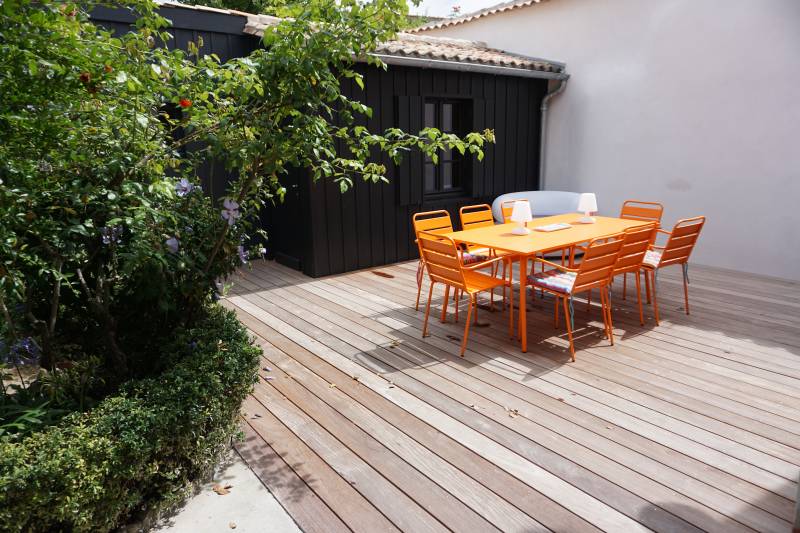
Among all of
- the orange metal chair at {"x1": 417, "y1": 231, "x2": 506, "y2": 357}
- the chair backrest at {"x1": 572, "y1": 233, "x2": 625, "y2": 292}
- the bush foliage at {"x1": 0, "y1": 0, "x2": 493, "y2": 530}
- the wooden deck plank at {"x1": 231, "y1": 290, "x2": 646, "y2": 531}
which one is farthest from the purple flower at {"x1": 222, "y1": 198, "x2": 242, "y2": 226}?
the chair backrest at {"x1": 572, "y1": 233, "x2": 625, "y2": 292}

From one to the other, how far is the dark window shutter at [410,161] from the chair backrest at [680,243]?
3131mm

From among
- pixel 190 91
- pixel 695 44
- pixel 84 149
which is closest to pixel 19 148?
pixel 84 149

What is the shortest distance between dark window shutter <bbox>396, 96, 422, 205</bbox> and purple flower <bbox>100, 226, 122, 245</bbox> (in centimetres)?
438

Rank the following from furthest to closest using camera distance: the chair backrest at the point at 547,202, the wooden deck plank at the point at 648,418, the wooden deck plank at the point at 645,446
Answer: the chair backrest at the point at 547,202 < the wooden deck plank at the point at 648,418 < the wooden deck plank at the point at 645,446

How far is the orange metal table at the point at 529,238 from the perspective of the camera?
147 inches

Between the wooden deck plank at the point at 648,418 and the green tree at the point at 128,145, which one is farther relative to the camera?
the wooden deck plank at the point at 648,418

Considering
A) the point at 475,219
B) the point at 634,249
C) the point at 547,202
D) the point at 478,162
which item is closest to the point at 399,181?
the point at 478,162

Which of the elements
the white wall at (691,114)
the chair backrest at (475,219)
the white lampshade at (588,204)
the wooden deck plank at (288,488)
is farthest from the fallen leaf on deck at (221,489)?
the white wall at (691,114)

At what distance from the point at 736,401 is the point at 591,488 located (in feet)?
4.47

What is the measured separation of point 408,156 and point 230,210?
4.26 metres

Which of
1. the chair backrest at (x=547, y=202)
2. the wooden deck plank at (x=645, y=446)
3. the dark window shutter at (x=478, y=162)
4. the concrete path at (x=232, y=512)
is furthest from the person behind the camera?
the dark window shutter at (x=478, y=162)

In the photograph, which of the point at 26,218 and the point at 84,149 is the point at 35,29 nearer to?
the point at 84,149

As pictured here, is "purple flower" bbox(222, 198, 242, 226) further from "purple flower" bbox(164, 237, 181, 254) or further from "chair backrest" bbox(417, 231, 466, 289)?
"chair backrest" bbox(417, 231, 466, 289)

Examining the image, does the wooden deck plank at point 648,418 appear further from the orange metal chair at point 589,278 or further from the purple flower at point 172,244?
the purple flower at point 172,244
